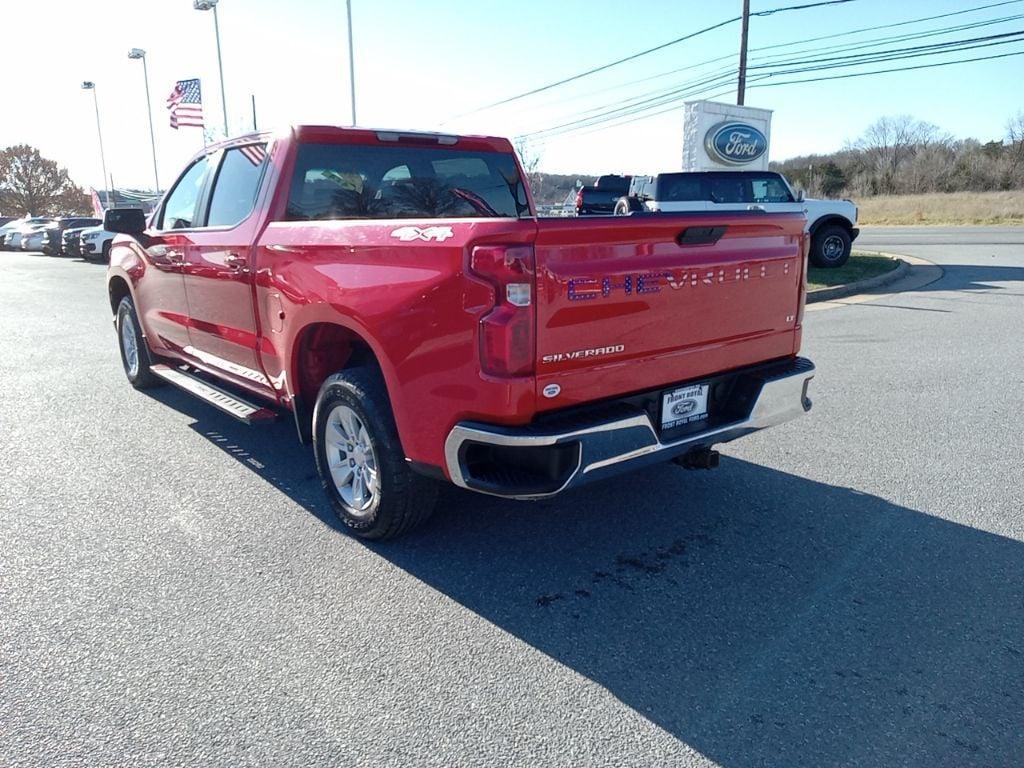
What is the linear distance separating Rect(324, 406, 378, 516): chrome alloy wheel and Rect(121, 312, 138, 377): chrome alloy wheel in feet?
12.5

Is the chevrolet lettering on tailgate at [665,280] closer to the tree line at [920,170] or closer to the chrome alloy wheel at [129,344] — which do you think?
the chrome alloy wheel at [129,344]

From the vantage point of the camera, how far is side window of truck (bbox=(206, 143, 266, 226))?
459cm

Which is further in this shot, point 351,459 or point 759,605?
point 351,459

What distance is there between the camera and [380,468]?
353cm

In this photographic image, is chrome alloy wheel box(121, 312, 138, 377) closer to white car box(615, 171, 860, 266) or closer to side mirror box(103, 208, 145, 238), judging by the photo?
side mirror box(103, 208, 145, 238)

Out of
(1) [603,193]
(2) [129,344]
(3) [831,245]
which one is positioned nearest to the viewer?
(2) [129,344]

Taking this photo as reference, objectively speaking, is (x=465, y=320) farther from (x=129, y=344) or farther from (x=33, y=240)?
(x=33, y=240)

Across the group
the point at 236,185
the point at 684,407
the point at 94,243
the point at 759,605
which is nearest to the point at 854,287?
the point at 684,407

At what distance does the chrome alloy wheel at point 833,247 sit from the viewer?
15008 mm

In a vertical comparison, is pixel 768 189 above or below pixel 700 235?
above

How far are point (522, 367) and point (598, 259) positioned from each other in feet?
1.77

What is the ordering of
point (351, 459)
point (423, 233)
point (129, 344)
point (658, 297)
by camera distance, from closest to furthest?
point (423, 233)
point (658, 297)
point (351, 459)
point (129, 344)

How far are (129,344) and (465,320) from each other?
532cm

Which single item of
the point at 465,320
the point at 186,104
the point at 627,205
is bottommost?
the point at 465,320
